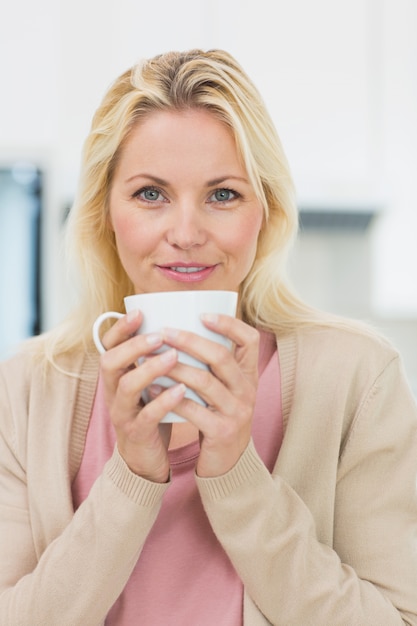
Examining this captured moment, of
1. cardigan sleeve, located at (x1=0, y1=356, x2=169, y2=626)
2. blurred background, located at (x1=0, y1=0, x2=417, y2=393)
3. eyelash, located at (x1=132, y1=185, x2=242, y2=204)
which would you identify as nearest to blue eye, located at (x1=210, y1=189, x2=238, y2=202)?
eyelash, located at (x1=132, y1=185, x2=242, y2=204)

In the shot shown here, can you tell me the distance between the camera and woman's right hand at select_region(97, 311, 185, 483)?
695 millimetres

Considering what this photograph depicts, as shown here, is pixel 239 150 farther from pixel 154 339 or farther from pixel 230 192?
pixel 154 339

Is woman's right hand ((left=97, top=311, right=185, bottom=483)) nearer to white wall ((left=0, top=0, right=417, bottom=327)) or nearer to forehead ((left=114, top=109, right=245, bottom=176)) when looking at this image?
forehead ((left=114, top=109, right=245, bottom=176))

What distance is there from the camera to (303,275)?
123 inches

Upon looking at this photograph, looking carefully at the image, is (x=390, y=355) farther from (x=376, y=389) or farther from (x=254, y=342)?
(x=254, y=342)

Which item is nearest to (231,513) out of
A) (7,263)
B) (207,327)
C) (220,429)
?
(220,429)

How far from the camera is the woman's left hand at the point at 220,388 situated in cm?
69

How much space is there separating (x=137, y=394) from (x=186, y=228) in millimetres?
240

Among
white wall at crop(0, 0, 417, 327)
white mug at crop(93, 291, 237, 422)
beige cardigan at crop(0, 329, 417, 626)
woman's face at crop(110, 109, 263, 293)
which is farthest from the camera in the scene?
white wall at crop(0, 0, 417, 327)

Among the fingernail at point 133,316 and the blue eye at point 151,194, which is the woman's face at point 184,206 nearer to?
the blue eye at point 151,194

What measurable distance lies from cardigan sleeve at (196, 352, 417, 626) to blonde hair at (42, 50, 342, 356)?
0.21 metres

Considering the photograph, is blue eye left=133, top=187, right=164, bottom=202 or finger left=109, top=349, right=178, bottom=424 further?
blue eye left=133, top=187, right=164, bottom=202

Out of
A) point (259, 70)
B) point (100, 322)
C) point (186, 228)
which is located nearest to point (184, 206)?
point (186, 228)

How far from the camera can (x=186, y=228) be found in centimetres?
88
